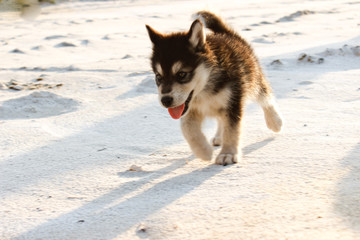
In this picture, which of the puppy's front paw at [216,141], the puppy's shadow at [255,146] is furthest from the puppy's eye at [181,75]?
the puppy's front paw at [216,141]

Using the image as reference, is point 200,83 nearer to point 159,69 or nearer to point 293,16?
point 159,69

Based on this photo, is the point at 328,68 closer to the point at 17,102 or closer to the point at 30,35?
the point at 17,102

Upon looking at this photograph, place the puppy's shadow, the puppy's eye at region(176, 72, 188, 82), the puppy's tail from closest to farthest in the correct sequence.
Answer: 1. the puppy's eye at region(176, 72, 188, 82)
2. the puppy's shadow
3. the puppy's tail

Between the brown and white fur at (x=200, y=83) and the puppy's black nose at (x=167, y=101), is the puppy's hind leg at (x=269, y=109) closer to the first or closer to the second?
the brown and white fur at (x=200, y=83)

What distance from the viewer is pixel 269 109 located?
4223 mm

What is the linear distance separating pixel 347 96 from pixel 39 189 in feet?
10.6

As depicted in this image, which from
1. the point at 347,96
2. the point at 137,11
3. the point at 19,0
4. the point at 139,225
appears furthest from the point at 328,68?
the point at 137,11

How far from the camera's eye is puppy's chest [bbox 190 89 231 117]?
3.54m

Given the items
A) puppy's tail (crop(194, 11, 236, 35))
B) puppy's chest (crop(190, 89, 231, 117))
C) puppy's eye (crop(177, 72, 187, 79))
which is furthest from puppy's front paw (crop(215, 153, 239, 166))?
puppy's tail (crop(194, 11, 236, 35))

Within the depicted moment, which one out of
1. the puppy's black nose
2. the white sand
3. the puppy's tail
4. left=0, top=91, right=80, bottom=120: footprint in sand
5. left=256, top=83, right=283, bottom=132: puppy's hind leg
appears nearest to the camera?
the white sand

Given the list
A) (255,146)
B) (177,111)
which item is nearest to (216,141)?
(255,146)

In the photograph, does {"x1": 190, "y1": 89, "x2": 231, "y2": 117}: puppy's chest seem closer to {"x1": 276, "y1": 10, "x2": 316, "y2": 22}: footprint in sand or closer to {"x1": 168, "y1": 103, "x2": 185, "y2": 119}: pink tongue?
{"x1": 168, "y1": 103, "x2": 185, "y2": 119}: pink tongue

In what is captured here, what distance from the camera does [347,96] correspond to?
4.89 metres

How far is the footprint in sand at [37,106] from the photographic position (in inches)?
187
